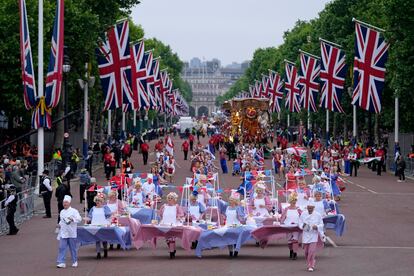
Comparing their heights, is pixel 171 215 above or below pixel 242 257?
above

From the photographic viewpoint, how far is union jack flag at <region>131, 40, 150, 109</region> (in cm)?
5888

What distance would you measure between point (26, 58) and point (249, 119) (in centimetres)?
3977

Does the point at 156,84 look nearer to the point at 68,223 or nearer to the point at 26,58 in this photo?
the point at 26,58

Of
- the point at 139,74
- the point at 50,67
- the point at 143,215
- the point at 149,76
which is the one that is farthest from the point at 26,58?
the point at 149,76

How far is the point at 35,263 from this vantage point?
20.9 metres

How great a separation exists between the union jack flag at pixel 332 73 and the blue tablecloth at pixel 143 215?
34194mm

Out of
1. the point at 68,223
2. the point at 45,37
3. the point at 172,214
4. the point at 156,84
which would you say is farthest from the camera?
the point at 156,84

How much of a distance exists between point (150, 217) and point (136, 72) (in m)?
35.9

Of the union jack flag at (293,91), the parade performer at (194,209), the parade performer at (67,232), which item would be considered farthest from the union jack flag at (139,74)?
the parade performer at (67,232)

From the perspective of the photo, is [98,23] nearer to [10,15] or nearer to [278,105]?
[10,15]

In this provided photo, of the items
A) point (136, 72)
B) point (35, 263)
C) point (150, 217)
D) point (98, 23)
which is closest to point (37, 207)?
point (150, 217)

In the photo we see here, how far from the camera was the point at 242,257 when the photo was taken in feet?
71.4

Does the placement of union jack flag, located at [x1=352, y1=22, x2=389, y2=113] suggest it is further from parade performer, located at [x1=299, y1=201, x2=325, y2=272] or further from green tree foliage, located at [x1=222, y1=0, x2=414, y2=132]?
parade performer, located at [x1=299, y1=201, x2=325, y2=272]

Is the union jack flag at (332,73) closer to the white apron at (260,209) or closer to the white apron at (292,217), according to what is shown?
the white apron at (260,209)
